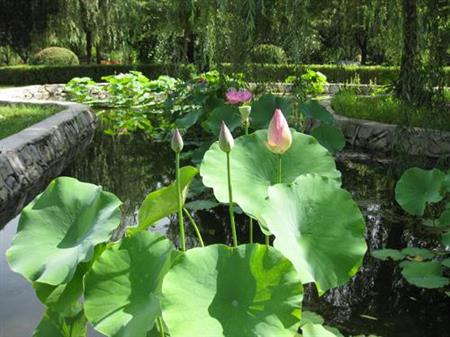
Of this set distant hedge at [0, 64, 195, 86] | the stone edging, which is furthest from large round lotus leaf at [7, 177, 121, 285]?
distant hedge at [0, 64, 195, 86]

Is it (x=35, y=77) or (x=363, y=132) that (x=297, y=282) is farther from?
(x=35, y=77)

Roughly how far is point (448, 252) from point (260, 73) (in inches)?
75.4

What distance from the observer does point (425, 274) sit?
98.7 inches

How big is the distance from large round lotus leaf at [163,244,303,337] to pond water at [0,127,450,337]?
1335mm

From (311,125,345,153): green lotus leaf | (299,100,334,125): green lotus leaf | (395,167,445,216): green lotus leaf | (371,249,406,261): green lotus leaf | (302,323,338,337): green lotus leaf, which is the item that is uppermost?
(299,100,334,125): green lotus leaf

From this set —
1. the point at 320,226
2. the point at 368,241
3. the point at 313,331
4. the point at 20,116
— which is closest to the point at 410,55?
the point at 368,241

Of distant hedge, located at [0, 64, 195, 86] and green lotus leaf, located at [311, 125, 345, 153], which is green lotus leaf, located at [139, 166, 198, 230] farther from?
distant hedge, located at [0, 64, 195, 86]

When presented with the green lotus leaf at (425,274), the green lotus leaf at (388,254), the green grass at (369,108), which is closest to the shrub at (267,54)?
the green grass at (369,108)

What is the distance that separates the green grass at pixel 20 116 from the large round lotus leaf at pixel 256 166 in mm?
4506

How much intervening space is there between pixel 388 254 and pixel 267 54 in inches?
75.3

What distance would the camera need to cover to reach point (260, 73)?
414cm

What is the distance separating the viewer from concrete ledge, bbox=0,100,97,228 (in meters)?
4.10

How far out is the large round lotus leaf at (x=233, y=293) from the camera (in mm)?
983

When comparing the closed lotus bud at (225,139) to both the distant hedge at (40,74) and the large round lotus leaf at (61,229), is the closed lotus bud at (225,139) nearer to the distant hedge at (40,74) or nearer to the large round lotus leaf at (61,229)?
the large round lotus leaf at (61,229)
